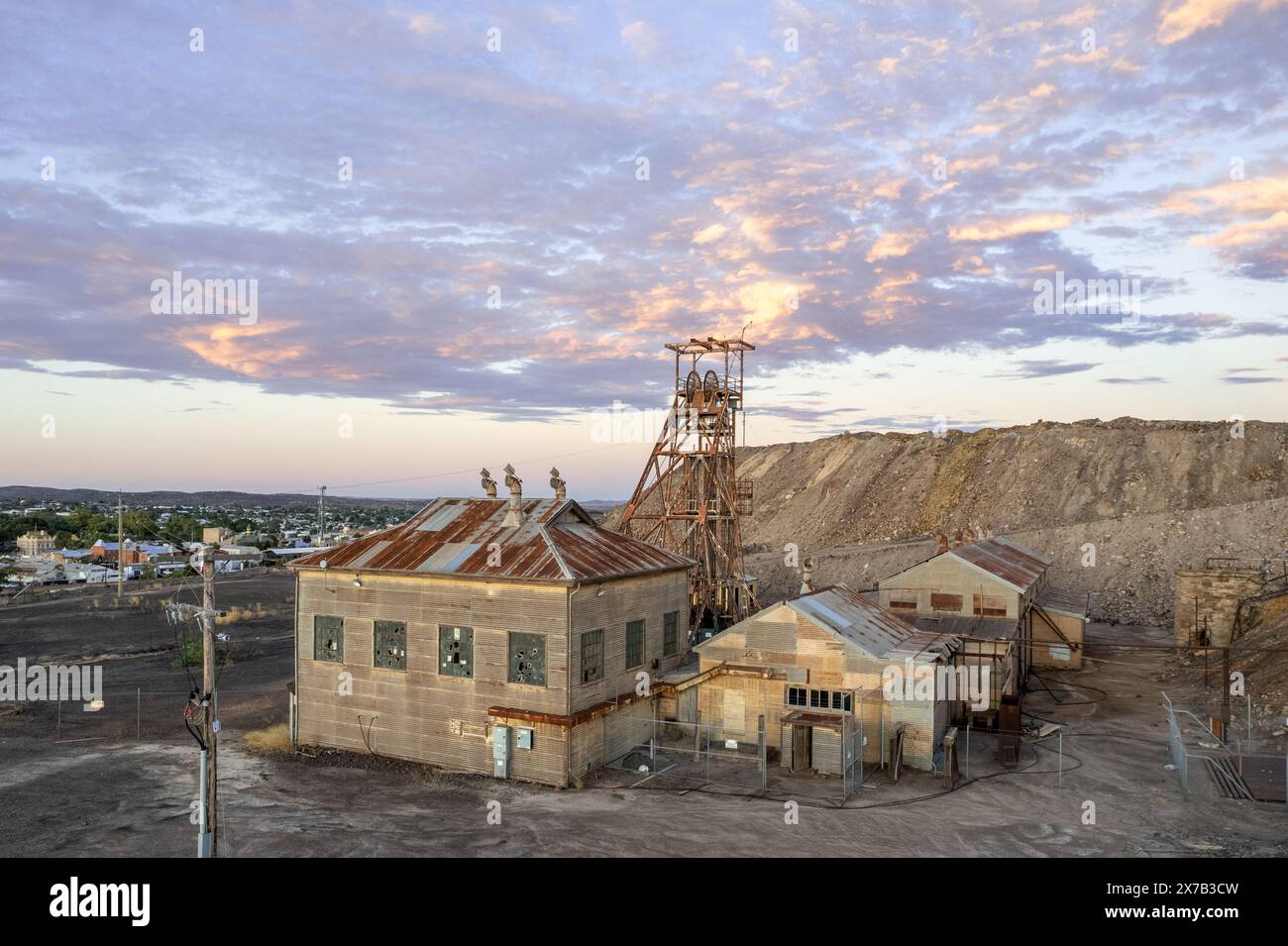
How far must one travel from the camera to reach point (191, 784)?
76.2 ft

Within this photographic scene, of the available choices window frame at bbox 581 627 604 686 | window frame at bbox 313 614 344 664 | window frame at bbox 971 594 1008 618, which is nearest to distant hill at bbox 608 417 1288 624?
window frame at bbox 971 594 1008 618

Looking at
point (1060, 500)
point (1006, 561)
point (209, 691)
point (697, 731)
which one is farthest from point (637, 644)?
point (1060, 500)

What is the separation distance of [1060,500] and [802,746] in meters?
74.1

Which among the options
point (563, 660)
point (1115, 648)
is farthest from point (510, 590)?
point (1115, 648)

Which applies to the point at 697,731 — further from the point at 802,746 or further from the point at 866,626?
the point at 866,626

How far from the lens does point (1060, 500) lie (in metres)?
87.4

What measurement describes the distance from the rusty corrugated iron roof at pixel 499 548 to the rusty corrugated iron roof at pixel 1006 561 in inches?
760

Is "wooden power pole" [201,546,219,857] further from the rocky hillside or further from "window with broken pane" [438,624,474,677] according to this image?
the rocky hillside

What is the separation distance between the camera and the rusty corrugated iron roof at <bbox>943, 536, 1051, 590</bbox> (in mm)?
41250

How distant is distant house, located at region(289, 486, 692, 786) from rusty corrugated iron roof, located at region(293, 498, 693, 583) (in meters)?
0.07

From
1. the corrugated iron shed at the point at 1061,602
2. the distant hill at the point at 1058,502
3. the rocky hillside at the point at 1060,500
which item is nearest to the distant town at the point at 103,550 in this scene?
the corrugated iron shed at the point at 1061,602
